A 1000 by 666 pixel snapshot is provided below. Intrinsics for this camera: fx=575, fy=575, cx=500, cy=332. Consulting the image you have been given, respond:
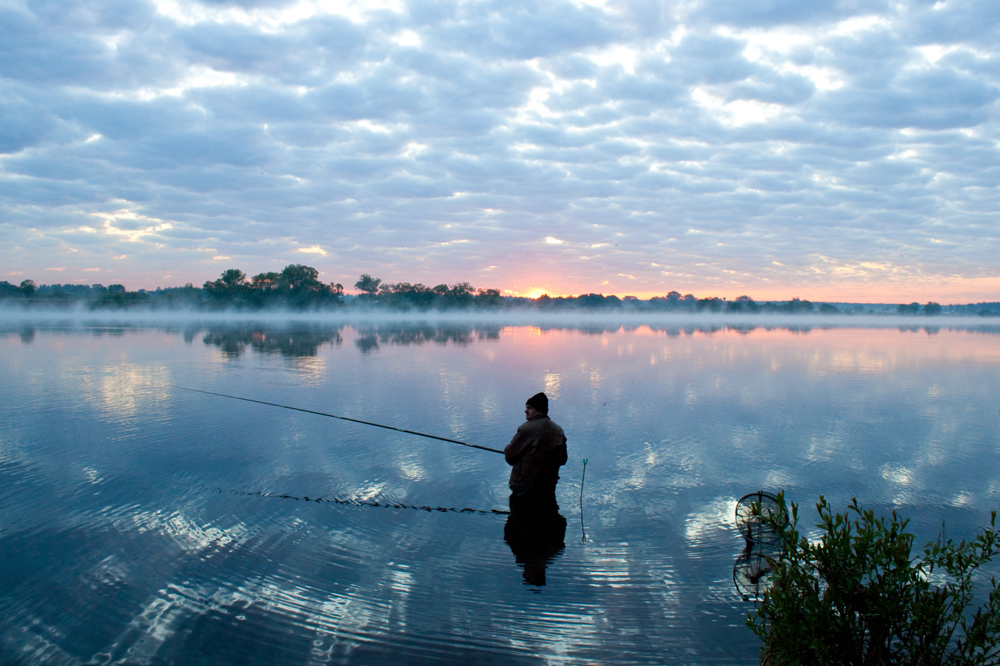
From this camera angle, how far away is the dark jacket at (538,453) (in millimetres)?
7320

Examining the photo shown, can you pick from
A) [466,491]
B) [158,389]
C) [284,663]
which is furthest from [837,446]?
[158,389]

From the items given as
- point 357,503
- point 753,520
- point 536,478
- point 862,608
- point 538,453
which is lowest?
point 357,503

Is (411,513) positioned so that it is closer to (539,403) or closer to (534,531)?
(534,531)

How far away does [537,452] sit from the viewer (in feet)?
24.2

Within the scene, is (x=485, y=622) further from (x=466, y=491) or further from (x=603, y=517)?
(x=466, y=491)

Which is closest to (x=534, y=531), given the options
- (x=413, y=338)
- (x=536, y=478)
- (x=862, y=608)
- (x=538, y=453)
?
(x=536, y=478)

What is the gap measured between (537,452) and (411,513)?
1.92 metres

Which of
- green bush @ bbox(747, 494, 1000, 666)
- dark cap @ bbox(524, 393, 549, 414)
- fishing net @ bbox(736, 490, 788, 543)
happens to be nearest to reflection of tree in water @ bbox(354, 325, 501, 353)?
dark cap @ bbox(524, 393, 549, 414)

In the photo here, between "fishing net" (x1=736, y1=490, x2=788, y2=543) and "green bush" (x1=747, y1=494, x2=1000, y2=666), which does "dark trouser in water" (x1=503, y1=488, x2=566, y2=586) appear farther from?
"green bush" (x1=747, y1=494, x2=1000, y2=666)

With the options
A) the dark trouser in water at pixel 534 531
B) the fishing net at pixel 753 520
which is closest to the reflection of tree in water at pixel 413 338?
the dark trouser in water at pixel 534 531

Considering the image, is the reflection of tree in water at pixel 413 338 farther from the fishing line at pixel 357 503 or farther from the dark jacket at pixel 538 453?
the dark jacket at pixel 538 453

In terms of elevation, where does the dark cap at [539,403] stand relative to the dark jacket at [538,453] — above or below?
above

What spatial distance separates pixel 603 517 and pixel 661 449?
4.06m

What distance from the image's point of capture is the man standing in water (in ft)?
24.0
